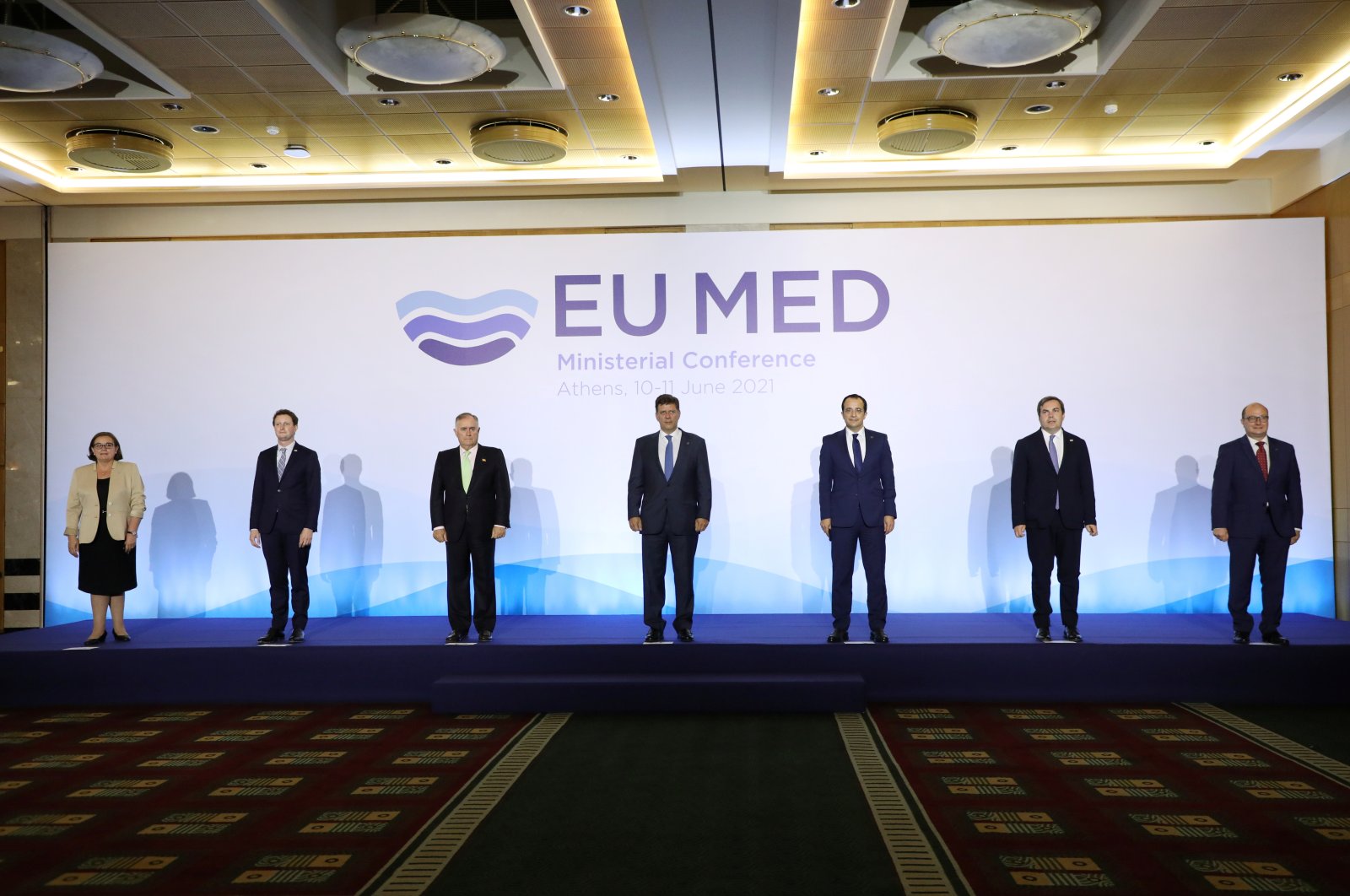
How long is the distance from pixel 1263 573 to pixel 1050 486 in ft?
4.14

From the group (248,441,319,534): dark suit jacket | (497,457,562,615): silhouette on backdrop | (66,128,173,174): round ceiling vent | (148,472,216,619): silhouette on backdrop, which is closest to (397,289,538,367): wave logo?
(497,457,562,615): silhouette on backdrop

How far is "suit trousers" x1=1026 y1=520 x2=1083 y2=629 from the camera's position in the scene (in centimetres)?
538

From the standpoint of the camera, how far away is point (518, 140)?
5.94 meters

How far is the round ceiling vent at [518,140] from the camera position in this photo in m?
5.94

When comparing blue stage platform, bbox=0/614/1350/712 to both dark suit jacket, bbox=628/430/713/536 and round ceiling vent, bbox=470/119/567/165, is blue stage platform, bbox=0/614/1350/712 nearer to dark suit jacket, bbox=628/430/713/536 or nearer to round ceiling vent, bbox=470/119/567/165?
dark suit jacket, bbox=628/430/713/536

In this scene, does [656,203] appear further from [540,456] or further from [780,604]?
[780,604]

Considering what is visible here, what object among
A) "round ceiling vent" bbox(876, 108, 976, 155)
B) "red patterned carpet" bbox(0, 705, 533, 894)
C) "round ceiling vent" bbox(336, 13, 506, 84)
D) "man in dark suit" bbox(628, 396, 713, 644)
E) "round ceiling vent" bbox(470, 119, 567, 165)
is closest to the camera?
"red patterned carpet" bbox(0, 705, 533, 894)

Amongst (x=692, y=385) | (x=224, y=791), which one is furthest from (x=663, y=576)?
(x=224, y=791)

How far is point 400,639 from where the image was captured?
565cm

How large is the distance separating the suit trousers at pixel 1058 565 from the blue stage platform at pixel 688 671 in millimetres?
203

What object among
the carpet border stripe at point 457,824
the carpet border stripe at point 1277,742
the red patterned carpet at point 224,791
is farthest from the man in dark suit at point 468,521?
the carpet border stripe at point 1277,742

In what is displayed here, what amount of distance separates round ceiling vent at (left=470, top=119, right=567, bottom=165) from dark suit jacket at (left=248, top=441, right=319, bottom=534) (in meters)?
2.35

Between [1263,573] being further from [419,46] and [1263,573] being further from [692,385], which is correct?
[419,46]

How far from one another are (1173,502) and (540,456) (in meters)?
4.78
